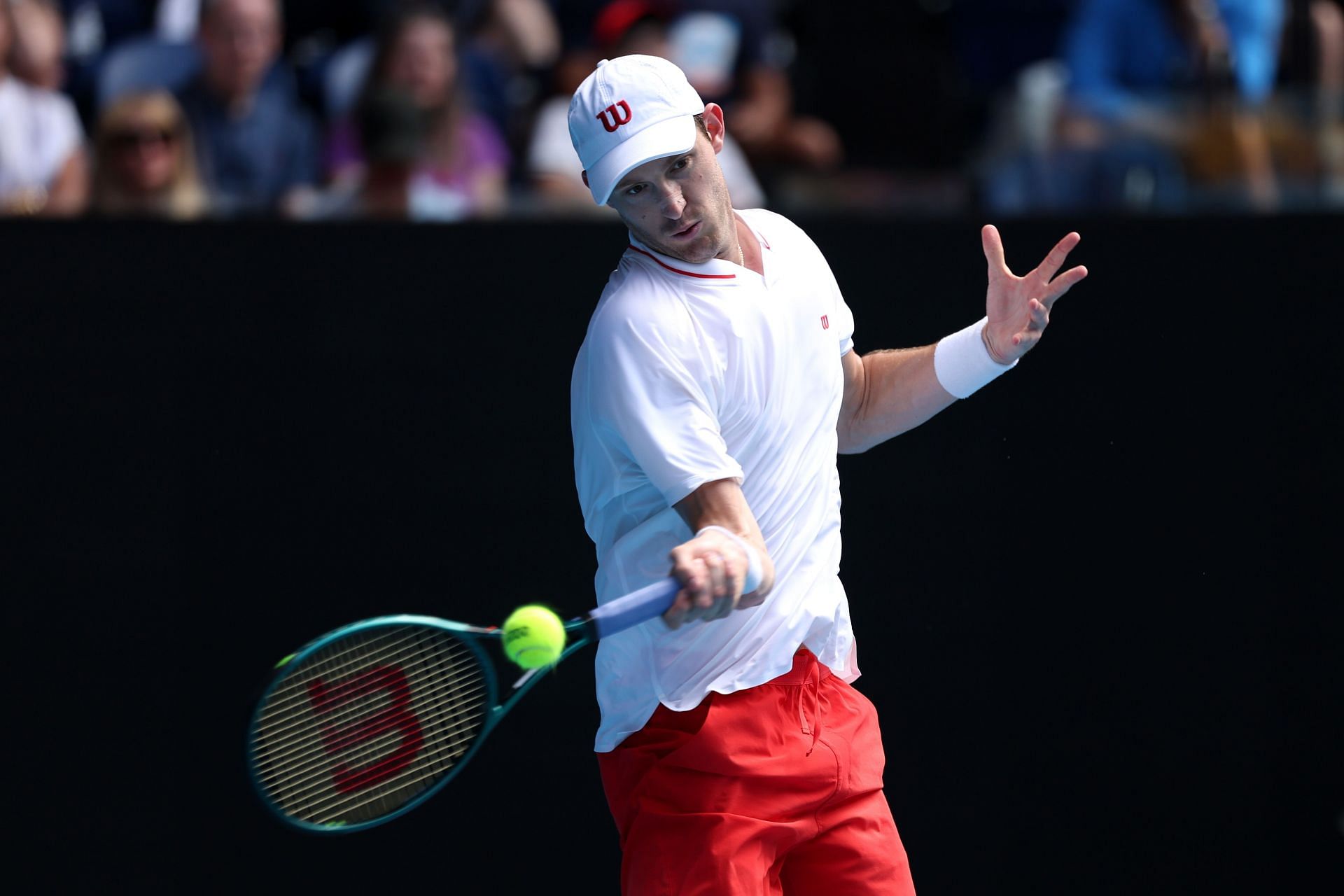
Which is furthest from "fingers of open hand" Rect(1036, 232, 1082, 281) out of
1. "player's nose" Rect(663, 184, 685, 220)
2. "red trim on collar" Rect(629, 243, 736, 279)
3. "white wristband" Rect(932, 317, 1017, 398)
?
"player's nose" Rect(663, 184, 685, 220)

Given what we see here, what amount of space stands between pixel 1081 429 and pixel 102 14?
12.3ft

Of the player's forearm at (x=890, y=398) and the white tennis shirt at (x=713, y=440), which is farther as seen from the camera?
the player's forearm at (x=890, y=398)

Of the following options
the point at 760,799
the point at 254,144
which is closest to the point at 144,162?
the point at 254,144

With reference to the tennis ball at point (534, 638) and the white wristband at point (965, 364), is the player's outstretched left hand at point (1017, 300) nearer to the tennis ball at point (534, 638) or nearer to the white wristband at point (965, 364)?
the white wristband at point (965, 364)

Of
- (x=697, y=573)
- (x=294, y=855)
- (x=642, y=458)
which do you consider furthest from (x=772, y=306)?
(x=294, y=855)

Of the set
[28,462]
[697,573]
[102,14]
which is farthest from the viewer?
[102,14]

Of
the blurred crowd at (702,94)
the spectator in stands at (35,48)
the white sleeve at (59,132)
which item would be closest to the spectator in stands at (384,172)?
the blurred crowd at (702,94)

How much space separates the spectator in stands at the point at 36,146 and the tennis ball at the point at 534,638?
2.30 metres

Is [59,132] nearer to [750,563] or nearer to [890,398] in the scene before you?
[890,398]

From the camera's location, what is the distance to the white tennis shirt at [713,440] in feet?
9.02

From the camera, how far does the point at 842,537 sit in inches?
167

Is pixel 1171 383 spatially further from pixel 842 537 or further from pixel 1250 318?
pixel 842 537

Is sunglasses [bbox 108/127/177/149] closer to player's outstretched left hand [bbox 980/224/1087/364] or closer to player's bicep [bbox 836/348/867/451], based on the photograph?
player's bicep [bbox 836/348/867/451]

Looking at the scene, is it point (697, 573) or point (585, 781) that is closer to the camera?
point (697, 573)
